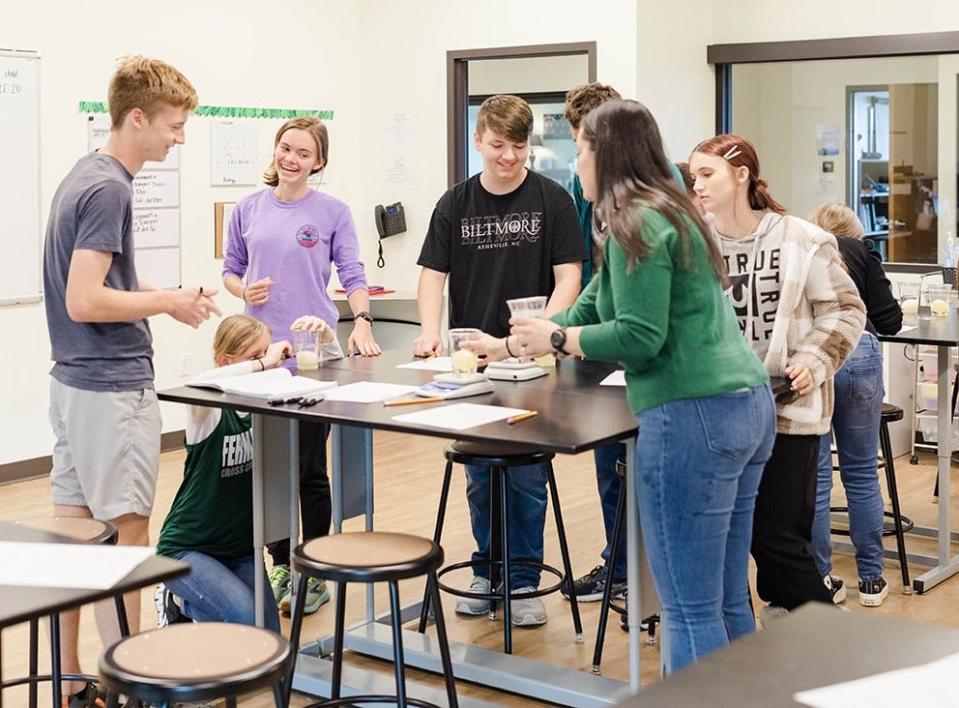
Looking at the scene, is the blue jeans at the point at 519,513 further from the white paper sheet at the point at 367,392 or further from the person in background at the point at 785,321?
the person in background at the point at 785,321

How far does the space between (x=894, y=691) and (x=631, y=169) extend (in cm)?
137

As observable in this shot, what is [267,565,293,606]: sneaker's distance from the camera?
4062 millimetres

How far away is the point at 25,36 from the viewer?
5.93 m

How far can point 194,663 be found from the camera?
2115 millimetres

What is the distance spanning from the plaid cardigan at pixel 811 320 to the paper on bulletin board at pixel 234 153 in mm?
4201

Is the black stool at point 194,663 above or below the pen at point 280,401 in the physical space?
below

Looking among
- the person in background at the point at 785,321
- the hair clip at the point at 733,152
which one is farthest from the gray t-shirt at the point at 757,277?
the hair clip at the point at 733,152

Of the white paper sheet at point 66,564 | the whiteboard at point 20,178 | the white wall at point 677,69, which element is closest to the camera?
the white paper sheet at point 66,564

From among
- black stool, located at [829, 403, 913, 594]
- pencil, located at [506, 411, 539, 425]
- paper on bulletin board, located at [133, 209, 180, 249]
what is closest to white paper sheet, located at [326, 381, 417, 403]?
pencil, located at [506, 411, 539, 425]

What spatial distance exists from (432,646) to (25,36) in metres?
3.65

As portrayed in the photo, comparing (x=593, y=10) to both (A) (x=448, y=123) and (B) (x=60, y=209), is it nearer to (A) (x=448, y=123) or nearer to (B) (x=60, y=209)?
(A) (x=448, y=123)

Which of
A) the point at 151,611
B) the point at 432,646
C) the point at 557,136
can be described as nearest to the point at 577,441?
the point at 432,646

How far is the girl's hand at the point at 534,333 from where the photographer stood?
2.74m

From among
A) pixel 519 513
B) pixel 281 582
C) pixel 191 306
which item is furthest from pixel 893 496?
pixel 191 306
